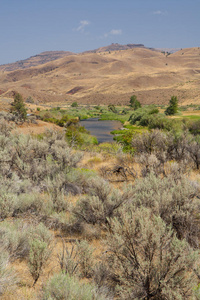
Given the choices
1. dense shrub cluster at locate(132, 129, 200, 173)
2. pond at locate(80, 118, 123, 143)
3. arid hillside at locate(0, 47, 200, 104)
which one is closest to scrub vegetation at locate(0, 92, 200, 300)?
dense shrub cluster at locate(132, 129, 200, 173)

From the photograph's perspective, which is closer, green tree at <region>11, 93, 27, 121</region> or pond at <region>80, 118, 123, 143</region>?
green tree at <region>11, 93, 27, 121</region>

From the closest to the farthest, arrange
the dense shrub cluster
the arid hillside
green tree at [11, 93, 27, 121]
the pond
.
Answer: the dense shrub cluster → green tree at [11, 93, 27, 121] → the pond → the arid hillside

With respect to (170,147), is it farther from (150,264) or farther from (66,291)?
(66,291)

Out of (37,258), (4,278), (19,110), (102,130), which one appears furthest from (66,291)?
(102,130)

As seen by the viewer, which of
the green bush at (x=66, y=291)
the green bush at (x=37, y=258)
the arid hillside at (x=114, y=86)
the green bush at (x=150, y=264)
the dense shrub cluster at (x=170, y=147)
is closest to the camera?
the green bush at (x=66, y=291)

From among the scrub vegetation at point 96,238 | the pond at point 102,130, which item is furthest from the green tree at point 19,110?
the scrub vegetation at point 96,238

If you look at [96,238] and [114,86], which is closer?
[96,238]

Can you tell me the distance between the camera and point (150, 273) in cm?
346

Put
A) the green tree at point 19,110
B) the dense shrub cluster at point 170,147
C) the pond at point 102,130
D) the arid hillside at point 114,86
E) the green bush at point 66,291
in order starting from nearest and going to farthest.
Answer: the green bush at point 66,291 < the dense shrub cluster at point 170,147 < the green tree at point 19,110 < the pond at point 102,130 < the arid hillside at point 114,86

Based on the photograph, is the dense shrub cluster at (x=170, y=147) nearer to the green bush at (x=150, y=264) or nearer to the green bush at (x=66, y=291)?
the green bush at (x=150, y=264)

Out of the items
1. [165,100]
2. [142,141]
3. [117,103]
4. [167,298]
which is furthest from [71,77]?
[167,298]

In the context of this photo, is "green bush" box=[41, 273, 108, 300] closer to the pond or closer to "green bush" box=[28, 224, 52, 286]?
"green bush" box=[28, 224, 52, 286]

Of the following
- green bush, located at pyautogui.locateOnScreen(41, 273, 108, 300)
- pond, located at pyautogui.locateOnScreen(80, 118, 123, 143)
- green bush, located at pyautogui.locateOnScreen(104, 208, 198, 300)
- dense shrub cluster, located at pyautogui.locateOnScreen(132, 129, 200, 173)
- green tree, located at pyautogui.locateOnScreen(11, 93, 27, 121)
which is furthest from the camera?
pond, located at pyautogui.locateOnScreen(80, 118, 123, 143)

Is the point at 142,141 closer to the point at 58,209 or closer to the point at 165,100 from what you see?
the point at 58,209
